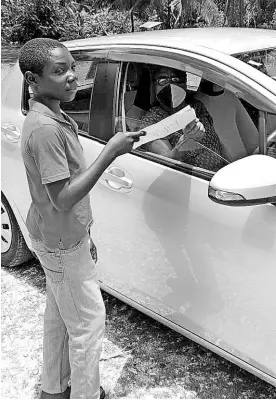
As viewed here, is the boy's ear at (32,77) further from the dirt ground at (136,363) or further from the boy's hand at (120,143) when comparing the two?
the dirt ground at (136,363)

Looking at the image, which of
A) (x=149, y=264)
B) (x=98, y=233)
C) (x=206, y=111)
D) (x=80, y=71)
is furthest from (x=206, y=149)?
(x=80, y=71)

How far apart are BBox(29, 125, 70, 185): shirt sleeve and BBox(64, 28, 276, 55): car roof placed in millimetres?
813

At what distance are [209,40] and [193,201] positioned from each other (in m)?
0.74

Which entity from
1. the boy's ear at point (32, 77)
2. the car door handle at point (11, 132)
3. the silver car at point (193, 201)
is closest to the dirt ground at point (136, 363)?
the silver car at point (193, 201)

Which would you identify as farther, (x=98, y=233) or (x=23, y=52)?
(x=98, y=233)

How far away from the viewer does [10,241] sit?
3.29m

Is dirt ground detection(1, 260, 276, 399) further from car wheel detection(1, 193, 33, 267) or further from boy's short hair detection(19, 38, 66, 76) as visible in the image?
boy's short hair detection(19, 38, 66, 76)

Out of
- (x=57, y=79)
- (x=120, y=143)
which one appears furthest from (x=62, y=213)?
(x=57, y=79)

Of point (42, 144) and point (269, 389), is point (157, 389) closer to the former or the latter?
point (269, 389)

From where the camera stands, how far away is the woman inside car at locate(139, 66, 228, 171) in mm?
2037

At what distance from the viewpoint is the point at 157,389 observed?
7.60 ft

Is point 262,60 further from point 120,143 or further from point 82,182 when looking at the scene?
point 82,182

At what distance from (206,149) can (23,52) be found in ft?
2.64

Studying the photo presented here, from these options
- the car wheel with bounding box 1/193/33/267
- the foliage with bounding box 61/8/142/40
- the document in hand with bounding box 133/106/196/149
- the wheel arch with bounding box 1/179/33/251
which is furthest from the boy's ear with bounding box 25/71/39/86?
the foliage with bounding box 61/8/142/40
